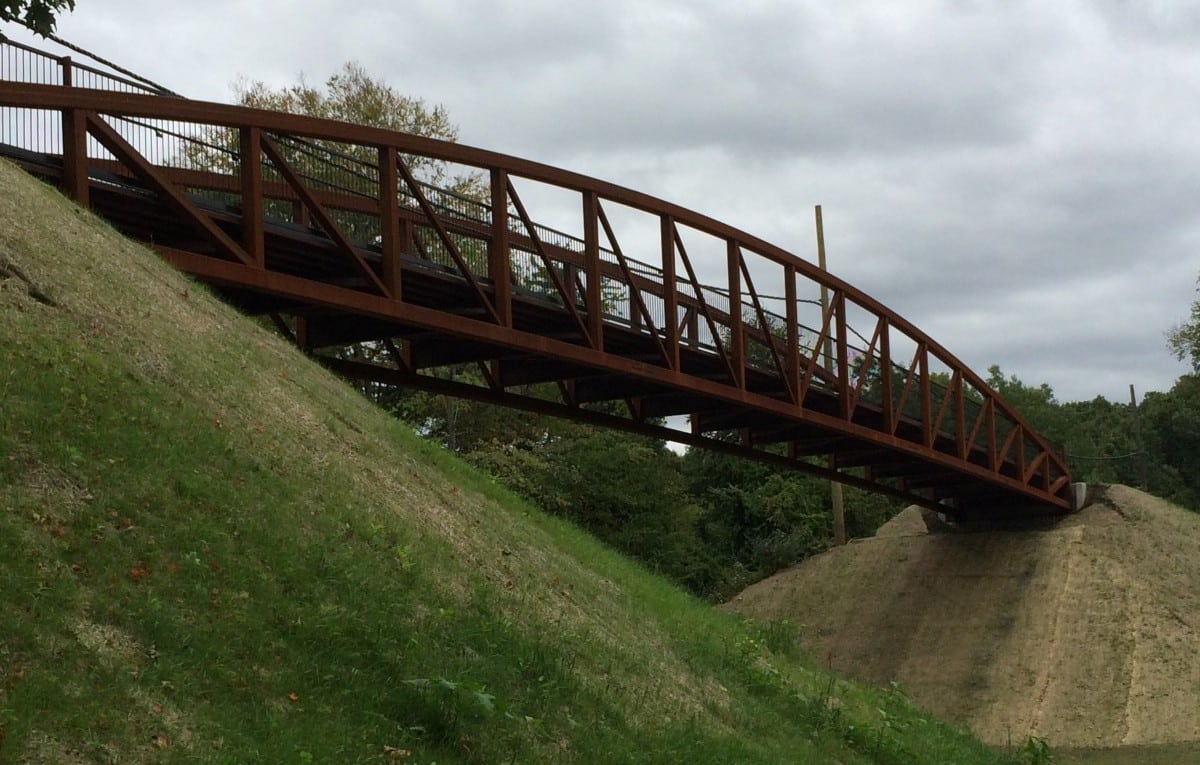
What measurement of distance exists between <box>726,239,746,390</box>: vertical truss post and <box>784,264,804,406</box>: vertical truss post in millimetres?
1964

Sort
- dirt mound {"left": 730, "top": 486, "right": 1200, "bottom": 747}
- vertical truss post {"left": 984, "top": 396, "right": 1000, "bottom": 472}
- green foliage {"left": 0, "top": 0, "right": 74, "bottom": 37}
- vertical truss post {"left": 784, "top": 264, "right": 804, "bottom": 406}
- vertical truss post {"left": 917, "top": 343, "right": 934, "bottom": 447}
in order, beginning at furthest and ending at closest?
vertical truss post {"left": 984, "top": 396, "right": 1000, "bottom": 472}
vertical truss post {"left": 917, "top": 343, "right": 934, "bottom": 447}
dirt mound {"left": 730, "top": 486, "right": 1200, "bottom": 747}
vertical truss post {"left": 784, "top": 264, "right": 804, "bottom": 406}
green foliage {"left": 0, "top": 0, "right": 74, "bottom": 37}

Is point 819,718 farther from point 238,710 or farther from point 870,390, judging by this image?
point 870,390

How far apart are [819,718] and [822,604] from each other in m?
27.6

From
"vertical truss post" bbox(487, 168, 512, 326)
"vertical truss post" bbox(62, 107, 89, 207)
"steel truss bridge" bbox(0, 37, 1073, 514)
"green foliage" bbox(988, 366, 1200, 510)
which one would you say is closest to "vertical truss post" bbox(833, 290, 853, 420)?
"steel truss bridge" bbox(0, 37, 1073, 514)

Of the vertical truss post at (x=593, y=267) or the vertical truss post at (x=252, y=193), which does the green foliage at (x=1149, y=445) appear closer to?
the vertical truss post at (x=593, y=267)

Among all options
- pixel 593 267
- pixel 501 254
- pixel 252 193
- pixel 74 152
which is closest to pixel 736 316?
pixel 593 267

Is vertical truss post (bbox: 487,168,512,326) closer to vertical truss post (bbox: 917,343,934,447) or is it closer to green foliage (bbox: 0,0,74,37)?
green foliage (bbox: 0,0,74,37)

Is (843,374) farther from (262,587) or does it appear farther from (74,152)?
(262,587)

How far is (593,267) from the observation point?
87.1ft

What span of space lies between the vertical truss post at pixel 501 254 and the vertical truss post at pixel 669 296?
4.66 metres

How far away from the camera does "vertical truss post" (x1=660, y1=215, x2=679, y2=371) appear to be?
2809 cm

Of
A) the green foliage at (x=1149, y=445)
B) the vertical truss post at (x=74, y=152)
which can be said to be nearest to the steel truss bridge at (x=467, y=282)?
the vertical truss post at (x=74, y=152)

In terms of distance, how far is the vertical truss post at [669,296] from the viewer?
2809 centimetres

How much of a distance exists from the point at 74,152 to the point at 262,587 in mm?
10683
